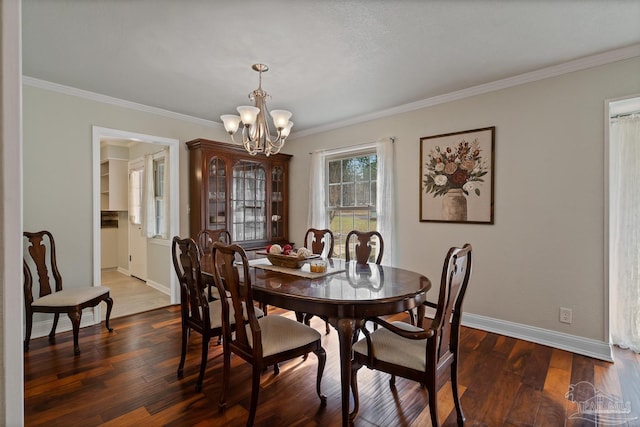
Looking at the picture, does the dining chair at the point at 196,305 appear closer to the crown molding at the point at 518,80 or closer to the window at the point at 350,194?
the window at the point at 350,194

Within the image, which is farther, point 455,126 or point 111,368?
point 455,126

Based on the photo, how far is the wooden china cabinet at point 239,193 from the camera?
12.9ft

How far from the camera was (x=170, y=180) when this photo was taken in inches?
155

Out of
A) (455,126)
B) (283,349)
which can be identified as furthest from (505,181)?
(283,349)

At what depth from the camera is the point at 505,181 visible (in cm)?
301

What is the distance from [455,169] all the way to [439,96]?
0.83m

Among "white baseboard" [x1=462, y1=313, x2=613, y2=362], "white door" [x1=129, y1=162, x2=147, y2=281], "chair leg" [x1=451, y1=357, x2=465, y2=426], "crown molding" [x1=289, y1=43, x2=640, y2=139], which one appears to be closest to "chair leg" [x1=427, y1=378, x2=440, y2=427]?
"chair leg" [x1=451, y1=357, x2=465, y2=426]

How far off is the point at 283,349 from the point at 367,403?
69 cm

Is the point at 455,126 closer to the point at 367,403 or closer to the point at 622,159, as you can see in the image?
the point at 622,159

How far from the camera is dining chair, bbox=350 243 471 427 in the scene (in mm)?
1544

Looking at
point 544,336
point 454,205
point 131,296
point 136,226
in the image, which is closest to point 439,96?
point 454,205

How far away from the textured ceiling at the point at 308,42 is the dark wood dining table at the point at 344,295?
1.73 metres

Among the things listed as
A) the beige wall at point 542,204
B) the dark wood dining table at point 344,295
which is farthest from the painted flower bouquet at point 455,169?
the dark wood dining table at point 344,295

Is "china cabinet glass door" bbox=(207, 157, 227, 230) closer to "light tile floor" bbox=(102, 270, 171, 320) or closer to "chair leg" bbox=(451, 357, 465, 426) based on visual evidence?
"light tile floor" bbox=(102, 270, 171, 320)
